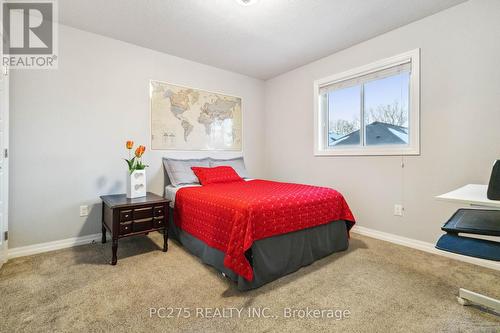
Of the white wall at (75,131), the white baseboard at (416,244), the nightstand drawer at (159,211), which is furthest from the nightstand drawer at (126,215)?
the white baseboard at (416,244)

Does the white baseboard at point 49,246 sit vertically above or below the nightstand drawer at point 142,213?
below

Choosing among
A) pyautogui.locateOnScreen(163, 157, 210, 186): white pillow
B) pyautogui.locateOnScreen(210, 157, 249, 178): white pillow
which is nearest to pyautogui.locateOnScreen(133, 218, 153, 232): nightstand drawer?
pyautogui.locateOnScreen(163, 157, 210, 186): white pillow

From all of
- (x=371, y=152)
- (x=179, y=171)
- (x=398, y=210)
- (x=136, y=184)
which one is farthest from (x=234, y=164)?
(x=398, y=210)

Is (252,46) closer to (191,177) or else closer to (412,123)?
(191,177)

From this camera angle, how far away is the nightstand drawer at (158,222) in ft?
7.96

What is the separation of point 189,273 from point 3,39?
2711mm

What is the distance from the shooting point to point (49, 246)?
99.0 inches

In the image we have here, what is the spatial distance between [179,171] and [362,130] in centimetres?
249

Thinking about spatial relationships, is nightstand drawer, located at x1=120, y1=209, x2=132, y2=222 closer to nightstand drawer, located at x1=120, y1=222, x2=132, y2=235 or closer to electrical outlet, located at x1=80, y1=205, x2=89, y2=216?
nightstand drawer, located at x1=120, y1=222, x2=132, y2=235

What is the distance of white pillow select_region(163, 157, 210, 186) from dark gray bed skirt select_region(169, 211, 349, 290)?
722 millimetres

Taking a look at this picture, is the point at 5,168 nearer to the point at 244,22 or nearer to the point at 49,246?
the point at 49,246

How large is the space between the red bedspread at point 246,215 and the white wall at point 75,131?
1.10m

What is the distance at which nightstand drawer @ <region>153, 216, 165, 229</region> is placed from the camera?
7.96 feet

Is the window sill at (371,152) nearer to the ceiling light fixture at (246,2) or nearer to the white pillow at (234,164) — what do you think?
the white pillow at (234,164)
